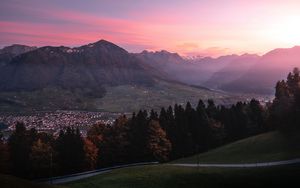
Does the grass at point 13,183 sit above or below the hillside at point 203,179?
above

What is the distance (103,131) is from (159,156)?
19182 millimetres

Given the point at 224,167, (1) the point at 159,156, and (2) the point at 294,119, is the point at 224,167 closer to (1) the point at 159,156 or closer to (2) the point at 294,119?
(2) the point at 294,119

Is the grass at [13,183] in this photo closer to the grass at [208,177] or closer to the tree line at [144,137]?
the grass at [208,177]

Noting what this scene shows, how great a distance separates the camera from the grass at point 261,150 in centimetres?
8638

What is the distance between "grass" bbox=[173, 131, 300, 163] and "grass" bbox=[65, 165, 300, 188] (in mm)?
12513

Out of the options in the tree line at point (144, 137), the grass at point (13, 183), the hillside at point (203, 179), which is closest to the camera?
the grass at point (13, 183)

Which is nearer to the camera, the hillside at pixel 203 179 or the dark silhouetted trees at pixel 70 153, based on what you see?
the hillside at pixel 203 179

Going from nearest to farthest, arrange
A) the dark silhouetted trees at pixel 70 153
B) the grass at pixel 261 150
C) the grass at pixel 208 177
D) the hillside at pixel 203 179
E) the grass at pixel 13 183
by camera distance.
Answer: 1. the grass at pixel 13 183
2. the hillside at pixel 203 179
3. the grass at pixel 208 177
4. the grass at pixel 261 150
5. the dark silhouetted trees at pixel 70 153

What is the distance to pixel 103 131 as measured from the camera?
126 m

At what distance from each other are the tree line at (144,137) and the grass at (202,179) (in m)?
32.4

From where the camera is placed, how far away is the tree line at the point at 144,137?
106 metres

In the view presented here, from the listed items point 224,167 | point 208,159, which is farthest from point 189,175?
point 208,159

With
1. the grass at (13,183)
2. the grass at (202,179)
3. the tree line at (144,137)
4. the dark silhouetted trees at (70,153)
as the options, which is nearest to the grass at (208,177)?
the grass at (202,179)

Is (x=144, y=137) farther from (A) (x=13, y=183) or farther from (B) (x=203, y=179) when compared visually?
(A) (x=13, y=183)
